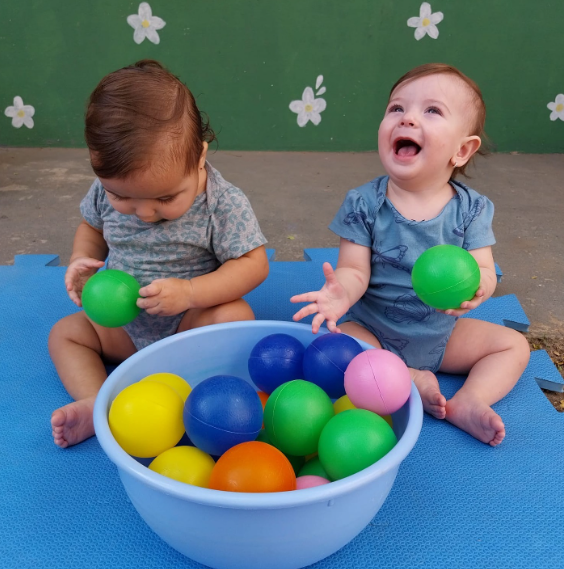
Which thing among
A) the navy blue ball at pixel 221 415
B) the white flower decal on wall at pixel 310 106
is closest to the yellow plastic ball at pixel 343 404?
the navy blue ball at pixel 221 415

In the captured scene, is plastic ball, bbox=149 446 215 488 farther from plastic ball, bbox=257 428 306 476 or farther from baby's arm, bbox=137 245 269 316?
baby's arm, bbox=137 245 269 316

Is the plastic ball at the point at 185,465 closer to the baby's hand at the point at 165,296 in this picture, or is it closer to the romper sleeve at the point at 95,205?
the baby's hand at the point at 165,296

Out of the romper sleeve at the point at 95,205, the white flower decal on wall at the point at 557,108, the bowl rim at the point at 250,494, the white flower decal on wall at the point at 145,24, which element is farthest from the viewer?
the white flower decal on wall at the point at 557,108

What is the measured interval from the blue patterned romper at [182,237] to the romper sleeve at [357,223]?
197mm

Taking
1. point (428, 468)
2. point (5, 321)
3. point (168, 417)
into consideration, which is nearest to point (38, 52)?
point (5, 321)

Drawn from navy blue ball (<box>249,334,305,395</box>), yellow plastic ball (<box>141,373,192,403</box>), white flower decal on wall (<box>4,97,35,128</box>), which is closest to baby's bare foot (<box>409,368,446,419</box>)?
navy blue ball (<box>249,334,305,395</box>)

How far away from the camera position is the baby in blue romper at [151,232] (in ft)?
3.43

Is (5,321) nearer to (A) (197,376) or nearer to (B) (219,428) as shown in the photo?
(A) (197,376)

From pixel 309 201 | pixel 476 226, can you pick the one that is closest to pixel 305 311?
pixel 476 226

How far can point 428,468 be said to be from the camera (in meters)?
1.09

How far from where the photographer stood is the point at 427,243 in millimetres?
1272

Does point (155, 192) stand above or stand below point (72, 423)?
above

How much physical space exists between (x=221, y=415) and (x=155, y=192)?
1.48ft

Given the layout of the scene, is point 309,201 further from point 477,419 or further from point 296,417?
point 296,417
